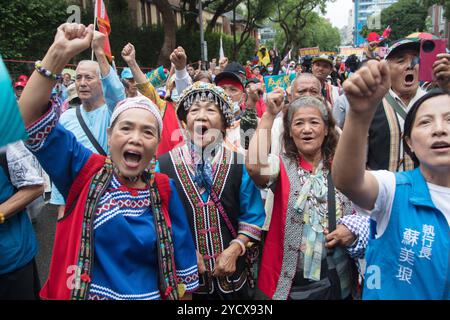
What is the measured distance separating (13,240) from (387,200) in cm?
199

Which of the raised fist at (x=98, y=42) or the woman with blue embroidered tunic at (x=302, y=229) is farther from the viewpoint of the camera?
the raised fist at (x=98, y=42)

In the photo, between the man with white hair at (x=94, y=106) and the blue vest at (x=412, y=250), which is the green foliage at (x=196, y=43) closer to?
the man with white hair at (x=94, y=106)

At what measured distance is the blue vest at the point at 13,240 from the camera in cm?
229

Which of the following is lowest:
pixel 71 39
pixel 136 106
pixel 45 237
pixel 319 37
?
pixel 45 237

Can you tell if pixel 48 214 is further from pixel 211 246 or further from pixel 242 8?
pixel 242 8

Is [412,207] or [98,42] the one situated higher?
[98,42]

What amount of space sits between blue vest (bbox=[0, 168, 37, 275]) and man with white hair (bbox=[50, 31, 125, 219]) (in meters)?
0.85

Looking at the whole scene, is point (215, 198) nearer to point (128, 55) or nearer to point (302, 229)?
point (302, 229)

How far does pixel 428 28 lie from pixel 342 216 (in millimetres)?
68207

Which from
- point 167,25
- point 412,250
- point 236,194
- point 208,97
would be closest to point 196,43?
point 167,25

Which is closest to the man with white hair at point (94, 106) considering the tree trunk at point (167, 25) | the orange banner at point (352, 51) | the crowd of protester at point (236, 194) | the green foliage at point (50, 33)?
the crowd of protester at point (236, 194)

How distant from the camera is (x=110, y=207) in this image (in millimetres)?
1920

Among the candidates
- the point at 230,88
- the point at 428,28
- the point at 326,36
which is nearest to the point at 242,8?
the point at 428,28

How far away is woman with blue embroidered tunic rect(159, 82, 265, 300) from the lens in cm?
247
